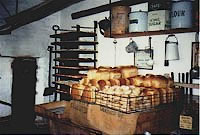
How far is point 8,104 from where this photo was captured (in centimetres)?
427

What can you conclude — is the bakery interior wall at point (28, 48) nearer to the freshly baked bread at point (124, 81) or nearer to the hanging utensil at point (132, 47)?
the hanging utensil at point (132, 47)

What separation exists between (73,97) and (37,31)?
276cm

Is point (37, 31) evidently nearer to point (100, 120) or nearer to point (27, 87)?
point (27, 87)

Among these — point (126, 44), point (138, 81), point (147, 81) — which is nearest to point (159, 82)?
point (147, 81)

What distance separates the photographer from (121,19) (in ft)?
10.1

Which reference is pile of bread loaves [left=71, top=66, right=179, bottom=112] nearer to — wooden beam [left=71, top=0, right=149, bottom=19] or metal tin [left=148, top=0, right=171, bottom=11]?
metal tin [left=148, top=0, right=171, bottom=11]

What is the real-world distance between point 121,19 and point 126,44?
482 mm

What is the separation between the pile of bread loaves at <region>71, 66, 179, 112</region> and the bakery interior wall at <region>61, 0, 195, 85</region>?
17.9 inches

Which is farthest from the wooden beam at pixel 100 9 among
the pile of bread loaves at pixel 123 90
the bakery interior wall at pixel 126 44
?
the pile of bread loaves at pixel 123 90

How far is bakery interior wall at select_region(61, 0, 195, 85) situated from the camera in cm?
273

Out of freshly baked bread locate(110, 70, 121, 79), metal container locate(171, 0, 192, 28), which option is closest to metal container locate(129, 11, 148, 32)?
metal container locate(171, 0, 192, 28)

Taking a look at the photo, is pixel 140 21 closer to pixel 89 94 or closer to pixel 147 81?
pixel 147 81

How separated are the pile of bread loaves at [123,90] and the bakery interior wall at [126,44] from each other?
17.9 inches

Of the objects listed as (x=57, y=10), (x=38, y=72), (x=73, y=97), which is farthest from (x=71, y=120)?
(x=57, y=10)
